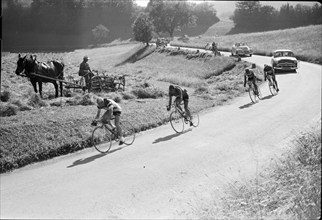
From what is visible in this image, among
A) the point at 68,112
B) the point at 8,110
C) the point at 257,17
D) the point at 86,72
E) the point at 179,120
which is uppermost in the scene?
the point at 257,17

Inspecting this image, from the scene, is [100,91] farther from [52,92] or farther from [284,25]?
[284,25]

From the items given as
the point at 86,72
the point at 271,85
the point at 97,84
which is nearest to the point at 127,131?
the point at 86,72

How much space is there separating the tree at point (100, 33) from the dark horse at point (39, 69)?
3898mm

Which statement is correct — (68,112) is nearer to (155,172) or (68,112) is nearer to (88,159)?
(88,159)

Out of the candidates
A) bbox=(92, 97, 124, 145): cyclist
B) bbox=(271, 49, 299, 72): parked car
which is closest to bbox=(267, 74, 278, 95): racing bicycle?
bbox=(271, 49, 299, 72): parked car

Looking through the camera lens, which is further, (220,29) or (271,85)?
(220,29)

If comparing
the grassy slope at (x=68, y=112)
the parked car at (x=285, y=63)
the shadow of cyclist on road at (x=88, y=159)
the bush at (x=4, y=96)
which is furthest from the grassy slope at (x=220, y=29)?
the shadow of cyclist on road at (x=88, y=159)

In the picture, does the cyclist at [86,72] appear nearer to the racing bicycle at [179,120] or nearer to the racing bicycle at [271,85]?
the racing bicycle at [179,120]

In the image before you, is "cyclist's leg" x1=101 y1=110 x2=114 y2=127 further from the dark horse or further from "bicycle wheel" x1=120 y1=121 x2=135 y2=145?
the dark horse

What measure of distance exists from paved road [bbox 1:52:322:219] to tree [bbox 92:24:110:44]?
6.90 metres

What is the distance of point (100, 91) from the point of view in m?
24.8

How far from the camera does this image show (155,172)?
11.5 m

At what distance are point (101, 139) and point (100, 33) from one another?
802 cm

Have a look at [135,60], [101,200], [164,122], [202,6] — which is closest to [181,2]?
[202,6]
